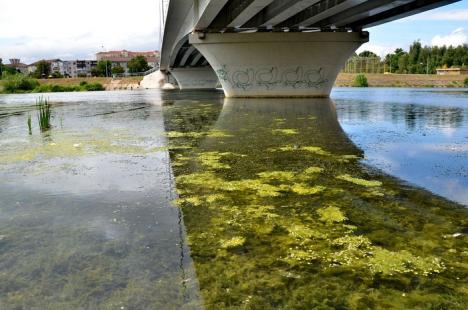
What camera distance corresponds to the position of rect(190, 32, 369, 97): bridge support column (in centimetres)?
3127

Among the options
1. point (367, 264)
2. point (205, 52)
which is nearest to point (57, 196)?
point (367, 264)

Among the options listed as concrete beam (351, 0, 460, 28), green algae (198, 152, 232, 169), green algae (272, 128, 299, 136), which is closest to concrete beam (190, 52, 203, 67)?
concrete beam (351, 0, 460, 28)

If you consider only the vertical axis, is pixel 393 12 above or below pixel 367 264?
above

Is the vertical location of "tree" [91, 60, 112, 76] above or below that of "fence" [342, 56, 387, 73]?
above

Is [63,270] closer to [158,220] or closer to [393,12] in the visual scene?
[158,220]

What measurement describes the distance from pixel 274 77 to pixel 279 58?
1.69 meters

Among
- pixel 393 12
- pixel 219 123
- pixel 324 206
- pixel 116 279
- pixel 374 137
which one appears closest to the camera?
pixel 116 279

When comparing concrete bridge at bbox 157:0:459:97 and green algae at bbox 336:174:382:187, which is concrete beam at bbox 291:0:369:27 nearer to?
concrete bridge at bbox 157:0:459:97

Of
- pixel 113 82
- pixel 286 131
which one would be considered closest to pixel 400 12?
pixel 286 131

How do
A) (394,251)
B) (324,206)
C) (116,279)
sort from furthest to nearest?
(324,206) → (394,251) → (116,279)

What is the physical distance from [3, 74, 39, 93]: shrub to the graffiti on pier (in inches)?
2762

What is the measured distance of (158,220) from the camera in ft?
17.7

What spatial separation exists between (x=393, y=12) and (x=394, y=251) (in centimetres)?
2482

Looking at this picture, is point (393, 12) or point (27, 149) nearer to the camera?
point (27, 149)
